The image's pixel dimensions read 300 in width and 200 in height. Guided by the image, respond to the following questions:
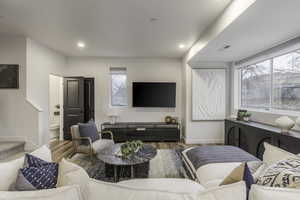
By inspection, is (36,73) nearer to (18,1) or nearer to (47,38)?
(47,38)

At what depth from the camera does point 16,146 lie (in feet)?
12.9

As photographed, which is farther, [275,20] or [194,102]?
[194,102]

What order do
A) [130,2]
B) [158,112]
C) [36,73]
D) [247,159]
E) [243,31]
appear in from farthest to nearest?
[158,112] < [36,73] < [243,31] < [130,2] < [247,159]

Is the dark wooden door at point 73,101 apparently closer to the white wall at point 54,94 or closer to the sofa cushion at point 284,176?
the white wall at point 54,94

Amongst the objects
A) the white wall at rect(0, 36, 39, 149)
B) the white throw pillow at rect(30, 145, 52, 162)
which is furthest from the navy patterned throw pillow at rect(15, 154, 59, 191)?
the white wall at rect(0, 36, 39, 149)

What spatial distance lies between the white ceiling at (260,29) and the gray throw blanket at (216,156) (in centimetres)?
178

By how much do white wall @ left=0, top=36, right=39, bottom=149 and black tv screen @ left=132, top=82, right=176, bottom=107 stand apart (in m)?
2.88

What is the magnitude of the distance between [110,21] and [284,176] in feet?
10.4

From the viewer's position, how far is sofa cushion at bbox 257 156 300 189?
107 cm

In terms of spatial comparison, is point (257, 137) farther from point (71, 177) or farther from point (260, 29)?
point (71, 177)

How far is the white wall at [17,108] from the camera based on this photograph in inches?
162

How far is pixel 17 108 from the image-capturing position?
4.20 m

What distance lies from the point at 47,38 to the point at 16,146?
244cm

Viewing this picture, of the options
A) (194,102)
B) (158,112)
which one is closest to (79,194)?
(194,102)
